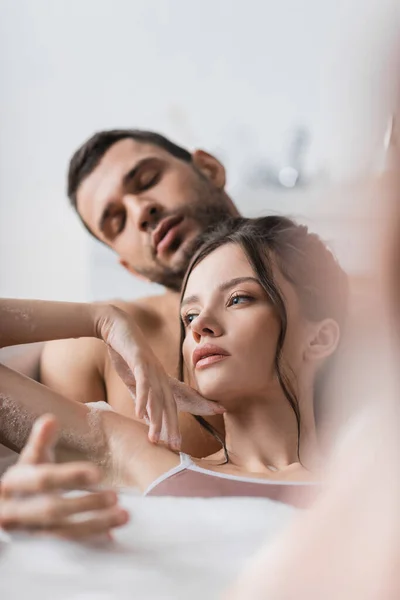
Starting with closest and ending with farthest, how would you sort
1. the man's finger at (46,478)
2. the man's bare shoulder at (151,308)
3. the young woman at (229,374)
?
the man's finger at (46,478) < the young woman at (229,374) < the man's bare shoulder at (151,308)

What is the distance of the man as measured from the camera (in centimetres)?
84

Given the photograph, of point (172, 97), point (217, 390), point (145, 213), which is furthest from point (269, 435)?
point (172, 97)

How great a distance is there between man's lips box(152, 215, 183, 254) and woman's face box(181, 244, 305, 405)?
0.13 m

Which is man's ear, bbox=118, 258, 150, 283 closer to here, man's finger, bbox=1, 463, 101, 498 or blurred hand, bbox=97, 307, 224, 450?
blurred hand, bbox=97, 307, 224, 450

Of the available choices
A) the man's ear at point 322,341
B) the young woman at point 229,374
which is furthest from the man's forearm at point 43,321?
the man's ear at point 322,341

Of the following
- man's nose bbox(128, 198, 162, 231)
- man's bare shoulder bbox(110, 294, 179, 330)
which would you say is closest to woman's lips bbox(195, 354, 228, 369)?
man's bare shoulder bbox(110, 294, 179, 330)

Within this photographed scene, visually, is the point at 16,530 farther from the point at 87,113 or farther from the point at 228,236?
the point at 87,113

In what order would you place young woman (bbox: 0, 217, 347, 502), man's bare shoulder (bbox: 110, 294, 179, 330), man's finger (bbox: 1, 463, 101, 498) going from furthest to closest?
1. man's bare shoulder (bbox: 110, 294, 179, 330)
2. young woman (bbox: 0, 217, 347, 502)
3. man's finger (bbox: 1, 463, 101, 498)

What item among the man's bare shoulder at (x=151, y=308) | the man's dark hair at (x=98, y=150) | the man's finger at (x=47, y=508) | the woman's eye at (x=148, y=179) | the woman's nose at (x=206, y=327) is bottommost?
the man's finger at (x=47, y=508)

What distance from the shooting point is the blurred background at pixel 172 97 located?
83 centimetres

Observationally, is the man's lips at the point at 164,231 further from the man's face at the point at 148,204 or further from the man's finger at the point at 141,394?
the man's finger at the point at 141,394

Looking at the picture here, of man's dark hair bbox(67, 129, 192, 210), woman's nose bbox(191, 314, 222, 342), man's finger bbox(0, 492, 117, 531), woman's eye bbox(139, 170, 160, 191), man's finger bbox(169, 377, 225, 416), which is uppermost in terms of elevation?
man's dark hair bbox(67, 129, 192, 210)

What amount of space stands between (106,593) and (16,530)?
0.09 m

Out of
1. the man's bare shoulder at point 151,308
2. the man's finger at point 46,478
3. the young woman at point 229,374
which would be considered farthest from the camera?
the man's bare shoulder at point 151,308
